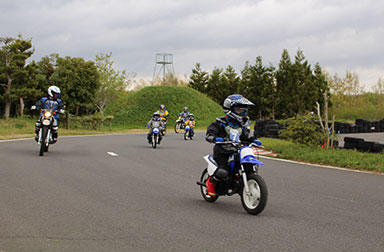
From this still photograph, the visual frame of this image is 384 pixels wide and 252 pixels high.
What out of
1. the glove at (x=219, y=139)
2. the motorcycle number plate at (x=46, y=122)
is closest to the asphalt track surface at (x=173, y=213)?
the glove at (x=219, y=139)

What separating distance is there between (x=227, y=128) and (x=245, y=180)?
0.95m

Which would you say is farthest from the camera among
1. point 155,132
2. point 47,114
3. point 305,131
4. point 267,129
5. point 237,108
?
point 267,129

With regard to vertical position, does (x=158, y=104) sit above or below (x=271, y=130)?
above

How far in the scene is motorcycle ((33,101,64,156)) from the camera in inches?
560

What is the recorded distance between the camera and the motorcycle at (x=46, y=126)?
46.7ft

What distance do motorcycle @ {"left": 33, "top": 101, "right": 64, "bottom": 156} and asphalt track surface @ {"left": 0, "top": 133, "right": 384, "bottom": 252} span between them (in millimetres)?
2926

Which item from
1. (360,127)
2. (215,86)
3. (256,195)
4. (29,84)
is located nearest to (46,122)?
(256,195)

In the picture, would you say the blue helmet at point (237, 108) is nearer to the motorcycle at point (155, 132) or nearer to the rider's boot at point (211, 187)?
the rider's boot at point (211, 187)

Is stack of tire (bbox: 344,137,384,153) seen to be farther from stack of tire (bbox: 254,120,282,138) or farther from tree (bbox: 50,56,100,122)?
tree (bbox: 50,56,100,122)

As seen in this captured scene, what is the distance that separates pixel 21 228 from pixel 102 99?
41.1 m

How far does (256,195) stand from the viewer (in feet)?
20.8

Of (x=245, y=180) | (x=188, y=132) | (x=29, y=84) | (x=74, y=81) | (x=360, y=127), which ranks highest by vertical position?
(x=74, y=81)

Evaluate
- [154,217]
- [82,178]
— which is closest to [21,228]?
[154,217]

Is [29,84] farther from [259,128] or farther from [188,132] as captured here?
[259,128]
